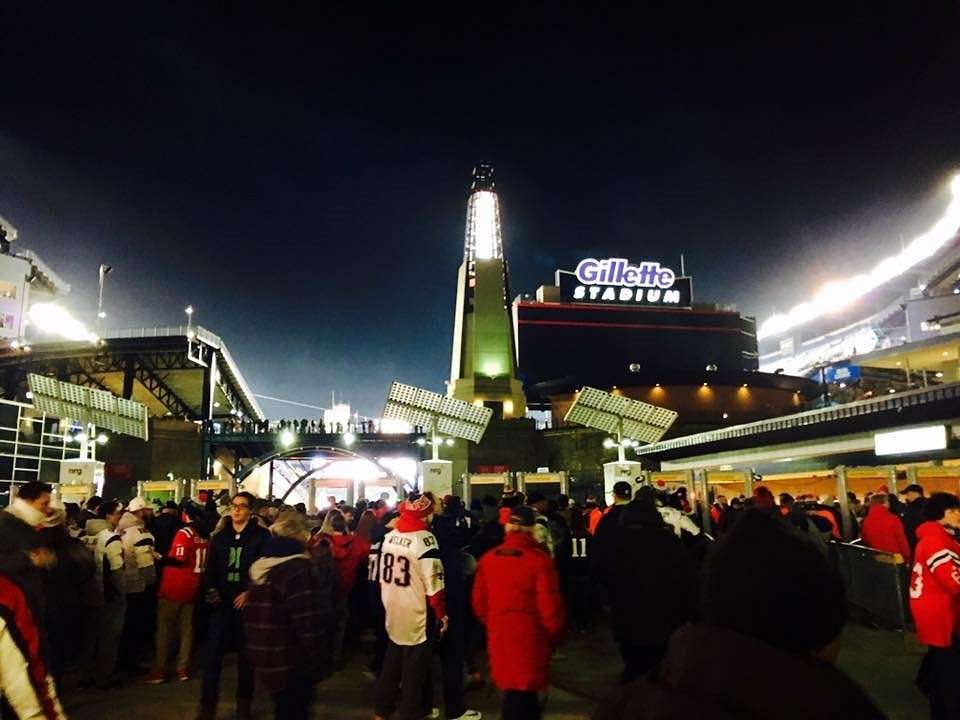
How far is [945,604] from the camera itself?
4.99 m

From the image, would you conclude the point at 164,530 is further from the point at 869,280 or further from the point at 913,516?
the point at 869,280

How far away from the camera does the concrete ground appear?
6.80 m

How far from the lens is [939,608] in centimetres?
502

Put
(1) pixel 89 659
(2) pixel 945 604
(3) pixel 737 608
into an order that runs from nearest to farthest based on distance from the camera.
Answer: (3) pixel 737 608
(2) pixel 945 604
(1) pixel 89 659

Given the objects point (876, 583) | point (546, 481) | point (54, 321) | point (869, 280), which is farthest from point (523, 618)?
point (869, 280)

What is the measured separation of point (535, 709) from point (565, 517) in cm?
630

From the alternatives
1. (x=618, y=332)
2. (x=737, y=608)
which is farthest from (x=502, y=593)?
(x=618, y=332)

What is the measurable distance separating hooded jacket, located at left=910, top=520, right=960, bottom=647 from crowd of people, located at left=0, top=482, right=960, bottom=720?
0.04 feet

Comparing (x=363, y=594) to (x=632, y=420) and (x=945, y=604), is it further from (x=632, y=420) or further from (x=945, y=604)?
(x=632, y=420)

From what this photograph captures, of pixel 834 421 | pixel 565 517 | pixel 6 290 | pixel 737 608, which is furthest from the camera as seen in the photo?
pixel 6 290

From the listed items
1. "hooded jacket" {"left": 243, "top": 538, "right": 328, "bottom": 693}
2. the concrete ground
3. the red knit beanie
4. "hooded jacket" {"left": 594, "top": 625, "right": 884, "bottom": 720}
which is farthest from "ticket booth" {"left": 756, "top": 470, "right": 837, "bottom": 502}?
"hooded jacket" {"left": 594, "top": 625, "right": 884, "bottom": 720}

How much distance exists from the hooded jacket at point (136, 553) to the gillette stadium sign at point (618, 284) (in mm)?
63504

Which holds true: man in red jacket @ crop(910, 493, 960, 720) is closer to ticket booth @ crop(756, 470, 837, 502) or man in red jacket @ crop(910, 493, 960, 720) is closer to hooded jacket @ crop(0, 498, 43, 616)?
hooded jacket @ crop(0, 498, 43, 616)

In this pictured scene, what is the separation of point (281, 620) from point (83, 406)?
2674 cm
